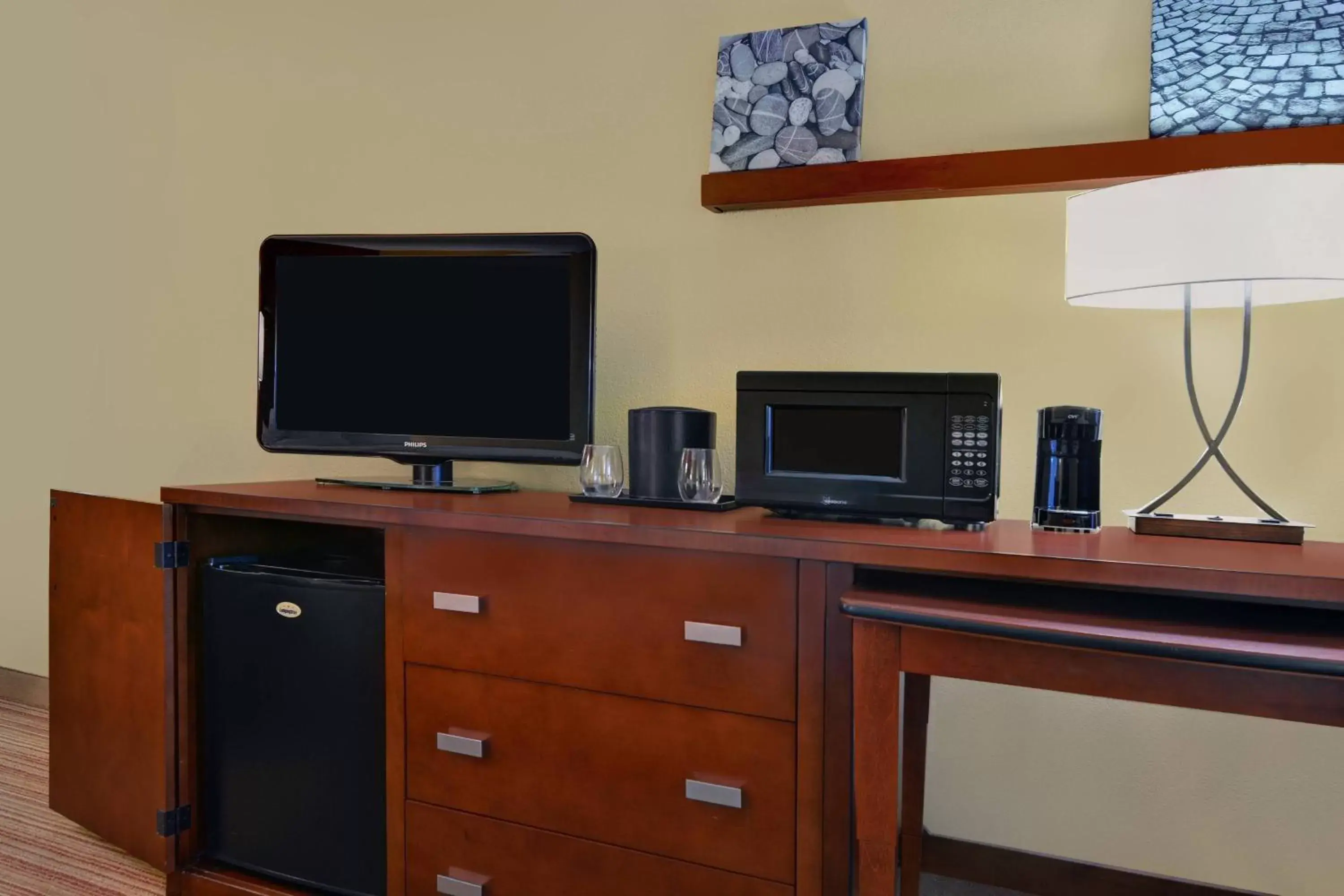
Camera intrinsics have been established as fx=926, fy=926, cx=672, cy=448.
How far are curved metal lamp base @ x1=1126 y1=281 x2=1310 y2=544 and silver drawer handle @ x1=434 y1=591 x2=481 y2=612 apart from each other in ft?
3.69

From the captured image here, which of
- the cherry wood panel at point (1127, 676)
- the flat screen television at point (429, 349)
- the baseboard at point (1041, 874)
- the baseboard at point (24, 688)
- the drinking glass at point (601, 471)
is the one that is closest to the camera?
the cherry wood panel at point (1127, 676)

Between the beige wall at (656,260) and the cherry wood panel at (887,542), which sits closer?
the cherry wood panel at (887,542)

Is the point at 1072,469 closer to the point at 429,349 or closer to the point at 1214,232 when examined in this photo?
the point at 1214,232

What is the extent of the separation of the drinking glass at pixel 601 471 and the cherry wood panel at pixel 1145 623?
2.36ft

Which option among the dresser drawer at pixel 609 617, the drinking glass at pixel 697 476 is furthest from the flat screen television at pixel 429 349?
the dresser drawer at pixel 609 617

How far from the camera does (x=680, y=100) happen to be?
2.15 metres

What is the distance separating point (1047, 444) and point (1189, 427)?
0.38m

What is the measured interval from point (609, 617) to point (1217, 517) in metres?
1.02

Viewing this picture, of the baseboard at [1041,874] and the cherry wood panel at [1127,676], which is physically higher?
the cherry wood panel at [1127,676]

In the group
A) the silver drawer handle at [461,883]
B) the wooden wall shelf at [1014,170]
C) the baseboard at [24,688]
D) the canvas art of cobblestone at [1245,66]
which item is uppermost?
the canvas art of cobblestone at [1245,66]

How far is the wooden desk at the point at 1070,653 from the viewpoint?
1025mm

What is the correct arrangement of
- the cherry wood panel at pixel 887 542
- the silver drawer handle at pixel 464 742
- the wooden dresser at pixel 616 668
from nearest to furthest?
the cherry wood panel at pixel 887 542 < the wooden dresser at pixel 616 668 < the silver drawer handle at pixel 464 742

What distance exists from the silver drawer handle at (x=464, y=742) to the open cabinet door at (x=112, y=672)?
2.28 feet

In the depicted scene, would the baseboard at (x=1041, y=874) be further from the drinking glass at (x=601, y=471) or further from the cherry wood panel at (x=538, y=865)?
the drinking glass at (x=601, y=471)
